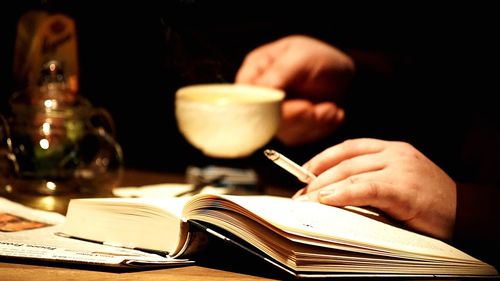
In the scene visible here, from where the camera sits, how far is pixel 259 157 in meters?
1.58

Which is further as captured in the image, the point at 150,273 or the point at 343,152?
the point at 343,152

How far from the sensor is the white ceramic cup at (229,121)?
1.13 metres

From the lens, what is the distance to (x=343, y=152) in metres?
0.92

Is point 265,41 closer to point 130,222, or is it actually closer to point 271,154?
point 271,154

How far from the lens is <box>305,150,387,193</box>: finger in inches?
34.6

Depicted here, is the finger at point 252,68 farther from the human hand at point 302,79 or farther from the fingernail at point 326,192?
the fingernail at point 326,192

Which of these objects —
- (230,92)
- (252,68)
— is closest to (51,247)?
(230,92)

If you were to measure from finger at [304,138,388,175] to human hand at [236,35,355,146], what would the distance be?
538mm

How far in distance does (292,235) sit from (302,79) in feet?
2.83

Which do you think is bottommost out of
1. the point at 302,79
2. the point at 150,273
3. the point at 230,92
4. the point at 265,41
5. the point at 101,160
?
the point at 150,273

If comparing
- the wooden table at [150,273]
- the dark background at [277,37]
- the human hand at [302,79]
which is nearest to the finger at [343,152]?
the wooden table at [150,273]

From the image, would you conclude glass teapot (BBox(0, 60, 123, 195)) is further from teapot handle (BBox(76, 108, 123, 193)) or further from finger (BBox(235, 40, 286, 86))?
finger (BBox(235, 40, 286, 86))

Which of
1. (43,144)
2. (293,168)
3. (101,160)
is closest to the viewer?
(293,168)

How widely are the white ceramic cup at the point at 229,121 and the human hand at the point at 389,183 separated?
0.25 meters
